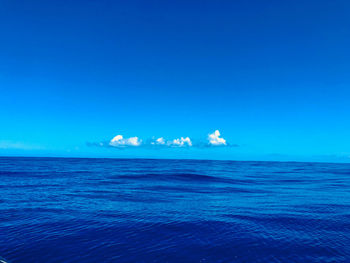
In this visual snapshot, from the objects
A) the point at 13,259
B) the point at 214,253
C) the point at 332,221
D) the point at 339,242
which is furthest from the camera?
the point at 332,221

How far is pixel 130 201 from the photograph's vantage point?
1057 inches

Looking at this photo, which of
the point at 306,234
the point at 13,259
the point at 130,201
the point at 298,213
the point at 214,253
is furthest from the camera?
the point at 130,201

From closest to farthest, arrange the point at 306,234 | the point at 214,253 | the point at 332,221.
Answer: the point at 214,253 → the point at 306,234 → the point at 332,221

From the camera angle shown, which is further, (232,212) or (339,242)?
(232,212)

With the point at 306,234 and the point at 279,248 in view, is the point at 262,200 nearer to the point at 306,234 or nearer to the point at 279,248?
the point at 306,234

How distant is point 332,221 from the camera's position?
63.8 feet

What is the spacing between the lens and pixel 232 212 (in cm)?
2212

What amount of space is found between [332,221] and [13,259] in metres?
23.1

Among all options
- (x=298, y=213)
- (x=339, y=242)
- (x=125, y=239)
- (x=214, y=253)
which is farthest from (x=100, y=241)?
(x=298, y=213)

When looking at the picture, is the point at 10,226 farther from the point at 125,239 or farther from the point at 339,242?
the point at 339,242

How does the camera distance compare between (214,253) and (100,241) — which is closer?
(214,253)

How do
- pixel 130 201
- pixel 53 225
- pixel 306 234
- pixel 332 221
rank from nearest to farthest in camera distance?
pixel 306 234 < pixel 53 225 < pixel 332 221 < pixel 130 201

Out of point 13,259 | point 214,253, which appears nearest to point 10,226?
point 13,259

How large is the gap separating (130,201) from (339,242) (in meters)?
19.9
